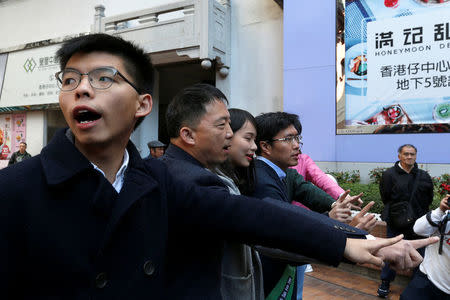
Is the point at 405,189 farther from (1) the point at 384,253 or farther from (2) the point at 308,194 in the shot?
(1) the point at 384,253

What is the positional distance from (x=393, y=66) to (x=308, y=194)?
17.5 ft

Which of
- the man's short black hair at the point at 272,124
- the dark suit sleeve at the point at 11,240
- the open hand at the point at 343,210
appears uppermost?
the man's short black hair at the point at 272,124


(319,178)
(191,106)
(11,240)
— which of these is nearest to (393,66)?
(319,178)

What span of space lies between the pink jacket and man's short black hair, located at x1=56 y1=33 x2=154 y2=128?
8.48 feet

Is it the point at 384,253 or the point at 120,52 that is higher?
the point at 120,52

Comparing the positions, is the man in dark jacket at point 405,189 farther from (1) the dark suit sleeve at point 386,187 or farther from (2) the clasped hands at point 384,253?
(2) the clasped hands at point 384,253

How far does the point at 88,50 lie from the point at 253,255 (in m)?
1.04

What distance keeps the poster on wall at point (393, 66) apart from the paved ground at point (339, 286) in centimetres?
309

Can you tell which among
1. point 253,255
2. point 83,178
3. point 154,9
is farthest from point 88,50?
point 154,9

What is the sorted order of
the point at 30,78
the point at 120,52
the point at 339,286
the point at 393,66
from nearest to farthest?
the point at 120,52
the point at 339,286
the point at 393,66
the point at 30,78

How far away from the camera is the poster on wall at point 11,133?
12.5 metres

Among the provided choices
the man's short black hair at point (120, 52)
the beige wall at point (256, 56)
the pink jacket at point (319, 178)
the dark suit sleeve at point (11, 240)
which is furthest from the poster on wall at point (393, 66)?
the dark suit sleeve at point (11, 240)

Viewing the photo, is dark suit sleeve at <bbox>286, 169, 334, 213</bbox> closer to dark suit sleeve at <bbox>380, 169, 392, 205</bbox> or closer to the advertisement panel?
dark suit sleeve at <bbox>380, 169, 392, 205</bbox>

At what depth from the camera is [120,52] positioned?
3.78 ft
